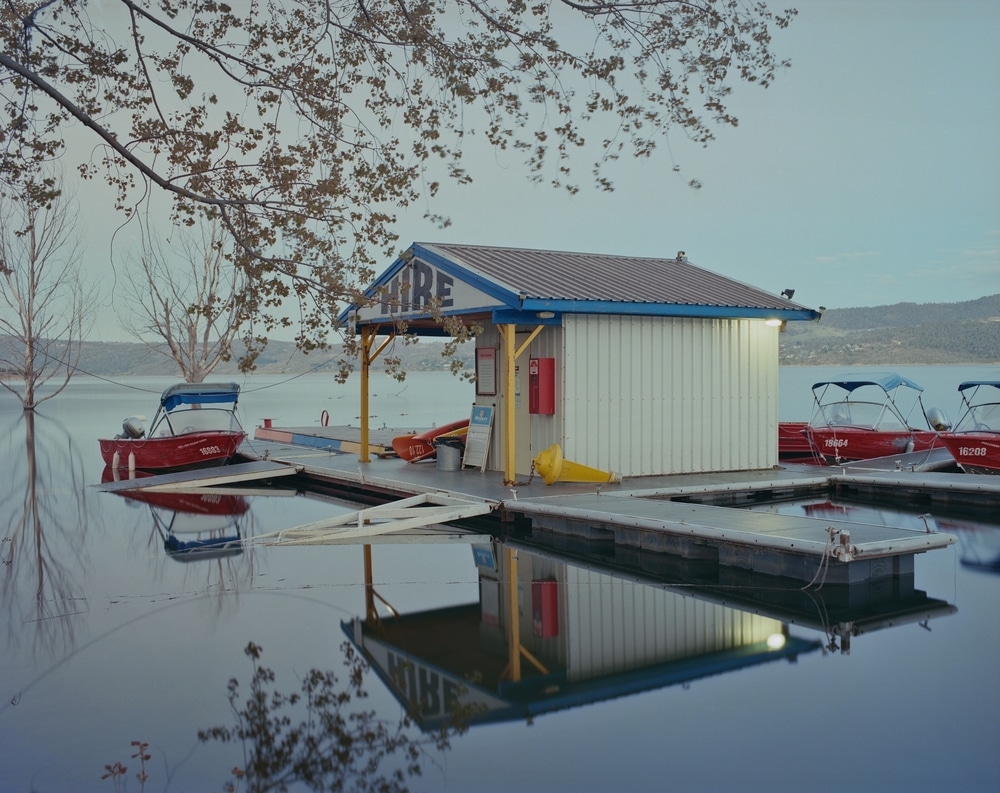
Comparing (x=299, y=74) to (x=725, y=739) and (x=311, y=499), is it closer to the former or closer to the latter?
(x=725, y=739)

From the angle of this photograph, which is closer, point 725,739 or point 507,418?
point 725,739

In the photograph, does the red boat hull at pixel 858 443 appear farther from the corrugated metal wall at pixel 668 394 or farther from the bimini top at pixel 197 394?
the bimini top at pixel 197 394

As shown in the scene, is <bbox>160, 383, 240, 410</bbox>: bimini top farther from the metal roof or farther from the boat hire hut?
the metal roof

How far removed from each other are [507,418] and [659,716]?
7.50 m

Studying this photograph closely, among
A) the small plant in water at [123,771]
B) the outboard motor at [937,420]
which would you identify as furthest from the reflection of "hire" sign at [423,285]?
the outboard motor at [937,420]

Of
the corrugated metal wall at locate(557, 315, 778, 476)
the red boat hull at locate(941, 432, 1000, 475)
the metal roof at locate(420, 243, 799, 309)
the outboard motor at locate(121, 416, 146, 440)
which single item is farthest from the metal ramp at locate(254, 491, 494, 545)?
the outboard motor at locate(121, 416, 146, 440)

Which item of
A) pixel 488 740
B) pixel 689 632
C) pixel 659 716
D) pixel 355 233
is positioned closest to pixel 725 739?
pixel 659 716

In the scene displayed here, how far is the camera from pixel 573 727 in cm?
634

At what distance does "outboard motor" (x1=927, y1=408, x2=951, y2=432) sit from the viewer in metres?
21.2

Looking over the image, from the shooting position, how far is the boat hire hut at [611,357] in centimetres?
1409

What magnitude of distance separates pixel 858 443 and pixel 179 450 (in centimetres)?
1365

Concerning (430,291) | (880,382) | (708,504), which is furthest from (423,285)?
(880,382)

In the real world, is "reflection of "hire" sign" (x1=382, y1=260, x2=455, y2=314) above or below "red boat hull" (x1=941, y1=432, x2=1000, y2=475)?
above

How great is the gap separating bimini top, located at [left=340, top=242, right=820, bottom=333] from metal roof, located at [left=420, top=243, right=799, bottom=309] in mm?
17
